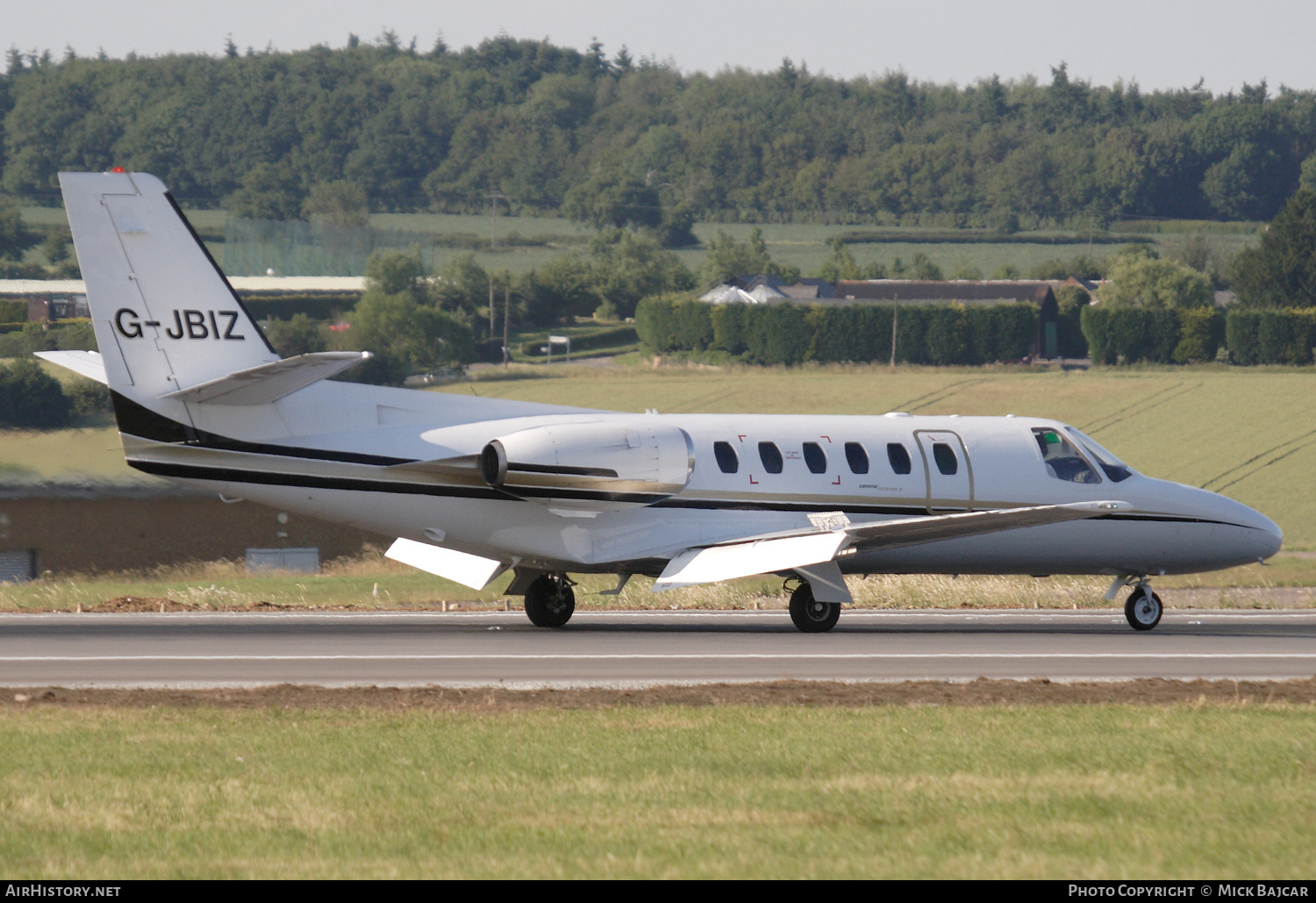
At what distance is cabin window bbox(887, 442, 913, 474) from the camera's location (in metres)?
26.1

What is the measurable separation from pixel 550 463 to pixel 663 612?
648 cm

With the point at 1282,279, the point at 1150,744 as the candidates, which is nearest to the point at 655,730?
the point at 1150,744

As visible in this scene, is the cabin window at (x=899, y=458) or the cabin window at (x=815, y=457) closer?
the cabin window at (x=815, y=457)

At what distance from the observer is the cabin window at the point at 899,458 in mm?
26078

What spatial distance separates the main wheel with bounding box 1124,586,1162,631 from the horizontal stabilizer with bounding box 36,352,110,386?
622 inches

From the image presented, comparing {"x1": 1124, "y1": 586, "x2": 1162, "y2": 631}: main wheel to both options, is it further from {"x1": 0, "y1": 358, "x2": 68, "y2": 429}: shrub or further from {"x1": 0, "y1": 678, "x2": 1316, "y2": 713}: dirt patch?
{"x1": 0, "y1": 358, "x2": 68, "y2": 429}: shrub

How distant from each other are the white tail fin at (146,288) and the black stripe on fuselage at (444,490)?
803 millimetres

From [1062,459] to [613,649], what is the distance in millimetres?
9327

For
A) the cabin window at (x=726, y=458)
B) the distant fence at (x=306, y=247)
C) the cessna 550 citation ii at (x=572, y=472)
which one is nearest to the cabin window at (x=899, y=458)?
the cessna 550 citation ii at (x=572, y=472)

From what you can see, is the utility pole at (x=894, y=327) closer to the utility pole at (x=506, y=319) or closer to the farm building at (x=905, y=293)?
the farm building at (x=905, y=293)

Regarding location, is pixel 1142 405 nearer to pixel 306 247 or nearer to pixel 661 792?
pixel 661 792

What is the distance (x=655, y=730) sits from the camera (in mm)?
14609

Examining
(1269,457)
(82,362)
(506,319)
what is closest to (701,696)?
(82,362)
